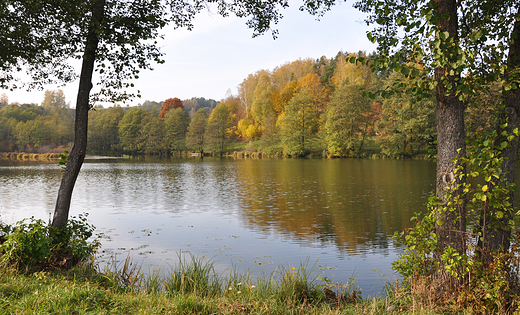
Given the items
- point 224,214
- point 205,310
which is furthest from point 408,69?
point 224,214

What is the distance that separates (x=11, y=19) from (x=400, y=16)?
6964 millimetres

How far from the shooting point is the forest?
50406 mm

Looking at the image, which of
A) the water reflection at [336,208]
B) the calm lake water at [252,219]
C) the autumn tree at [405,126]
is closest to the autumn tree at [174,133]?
the autumn tree at [405,126]

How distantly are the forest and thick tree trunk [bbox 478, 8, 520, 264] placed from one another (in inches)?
1476

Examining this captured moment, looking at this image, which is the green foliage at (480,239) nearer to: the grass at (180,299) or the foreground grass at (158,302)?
the grass at (180,299)

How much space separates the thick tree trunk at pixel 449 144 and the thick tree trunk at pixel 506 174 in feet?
0.92

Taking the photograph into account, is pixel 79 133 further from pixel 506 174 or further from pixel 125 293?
pixel 506 174

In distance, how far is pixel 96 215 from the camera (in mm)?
14031

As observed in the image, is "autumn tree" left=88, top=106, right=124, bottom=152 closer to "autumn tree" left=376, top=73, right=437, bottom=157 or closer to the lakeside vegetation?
"autumn tree" left=376, top=73, right=437, bottom=157

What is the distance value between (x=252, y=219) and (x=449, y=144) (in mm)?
8953

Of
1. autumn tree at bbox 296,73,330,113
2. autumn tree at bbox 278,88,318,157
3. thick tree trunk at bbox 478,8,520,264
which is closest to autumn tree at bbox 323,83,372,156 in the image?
autumn tree at bbox 278,88,318,157

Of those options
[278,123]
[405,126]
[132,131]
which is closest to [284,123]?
[278,123]

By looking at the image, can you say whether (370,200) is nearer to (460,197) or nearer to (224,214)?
(224,214)

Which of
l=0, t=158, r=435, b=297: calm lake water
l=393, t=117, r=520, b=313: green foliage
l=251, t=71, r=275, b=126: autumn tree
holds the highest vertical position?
l=251, t=71, r=275, b=126: autumn tree
